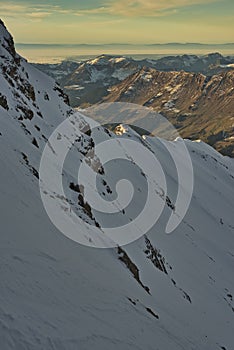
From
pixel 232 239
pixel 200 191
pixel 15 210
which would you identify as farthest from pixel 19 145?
pixel 200 191

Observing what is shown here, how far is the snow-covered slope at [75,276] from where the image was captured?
14.4 metres

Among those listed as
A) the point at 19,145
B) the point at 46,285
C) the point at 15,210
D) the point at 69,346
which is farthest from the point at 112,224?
the point at 69,346

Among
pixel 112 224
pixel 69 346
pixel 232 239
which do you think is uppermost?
pixel 69 346

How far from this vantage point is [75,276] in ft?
61.1

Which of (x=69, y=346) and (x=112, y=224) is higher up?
(x=69, y=346)

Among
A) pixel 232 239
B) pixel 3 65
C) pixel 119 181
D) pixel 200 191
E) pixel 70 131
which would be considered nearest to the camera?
pixel 3 65

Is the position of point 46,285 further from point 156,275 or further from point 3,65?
point 3,65

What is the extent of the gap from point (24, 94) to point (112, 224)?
78.0 feet

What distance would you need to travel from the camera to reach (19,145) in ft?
101

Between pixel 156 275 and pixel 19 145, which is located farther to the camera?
pixel 156 275

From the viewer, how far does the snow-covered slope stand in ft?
47.4

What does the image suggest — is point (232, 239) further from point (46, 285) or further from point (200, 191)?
point (46, 285)

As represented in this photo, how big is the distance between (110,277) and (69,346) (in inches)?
340

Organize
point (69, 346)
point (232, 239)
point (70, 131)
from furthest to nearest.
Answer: point (232, 239) < point (70, 131) < point (69, 346)
